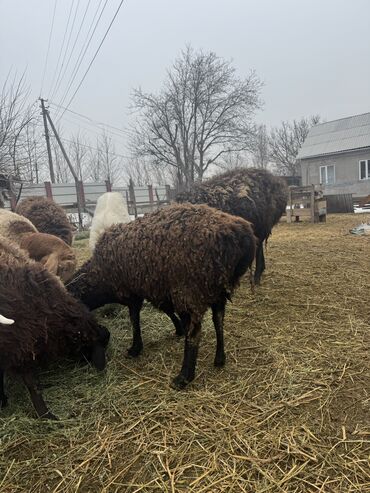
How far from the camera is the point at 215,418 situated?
2861 millimetres

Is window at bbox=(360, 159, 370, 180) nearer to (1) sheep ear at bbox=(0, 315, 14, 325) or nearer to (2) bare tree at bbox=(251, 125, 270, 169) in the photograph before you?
(2) bare tree at bbox=(251, 125, 270, 169)

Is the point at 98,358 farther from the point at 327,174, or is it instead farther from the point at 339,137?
the point at 339,137

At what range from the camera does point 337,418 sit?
2.77 meters

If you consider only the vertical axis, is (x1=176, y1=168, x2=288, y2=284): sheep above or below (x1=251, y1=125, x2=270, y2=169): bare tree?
below

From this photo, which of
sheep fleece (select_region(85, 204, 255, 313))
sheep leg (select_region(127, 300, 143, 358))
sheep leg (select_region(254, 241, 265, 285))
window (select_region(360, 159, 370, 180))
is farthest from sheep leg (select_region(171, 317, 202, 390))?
window (select_region(360, 159, 370, 180))

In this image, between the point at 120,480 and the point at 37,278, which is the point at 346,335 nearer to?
the point at 120,480

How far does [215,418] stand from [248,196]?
3693 millimetres

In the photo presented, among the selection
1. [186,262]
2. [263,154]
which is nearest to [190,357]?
[186,262]

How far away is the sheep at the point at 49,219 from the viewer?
28.7ft

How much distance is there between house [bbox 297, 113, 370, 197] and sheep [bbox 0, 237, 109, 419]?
28.3m

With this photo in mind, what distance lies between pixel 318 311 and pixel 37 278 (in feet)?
11.5

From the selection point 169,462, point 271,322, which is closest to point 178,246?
point 169,462

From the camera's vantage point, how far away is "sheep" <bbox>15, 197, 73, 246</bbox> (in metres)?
8.75

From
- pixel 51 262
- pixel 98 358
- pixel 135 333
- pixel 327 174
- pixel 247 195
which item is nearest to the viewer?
pixel 98 358
